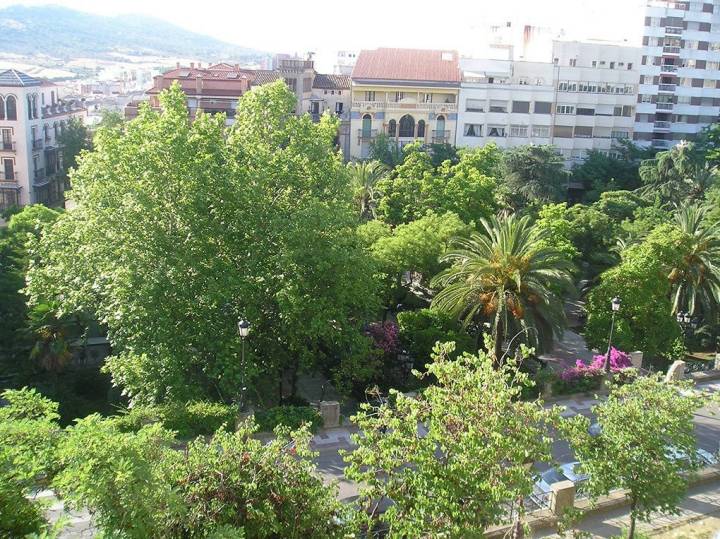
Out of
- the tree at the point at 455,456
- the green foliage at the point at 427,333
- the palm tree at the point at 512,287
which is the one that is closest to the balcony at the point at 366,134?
the green foliage at the point at 427,333

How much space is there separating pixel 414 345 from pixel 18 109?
145ft

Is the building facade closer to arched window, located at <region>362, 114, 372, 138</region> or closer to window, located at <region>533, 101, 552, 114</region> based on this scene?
arched window, located at <region>362, 114, 372, 138</region>

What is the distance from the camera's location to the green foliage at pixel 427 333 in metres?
26.6

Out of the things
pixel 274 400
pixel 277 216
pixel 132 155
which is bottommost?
pixel 274 400

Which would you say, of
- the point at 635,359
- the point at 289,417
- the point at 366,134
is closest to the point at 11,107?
the point at 366,134

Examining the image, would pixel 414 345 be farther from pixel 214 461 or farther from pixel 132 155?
pixel 214 461

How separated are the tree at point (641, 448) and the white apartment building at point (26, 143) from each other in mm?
53422

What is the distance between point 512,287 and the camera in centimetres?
2527

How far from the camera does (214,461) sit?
495 inches

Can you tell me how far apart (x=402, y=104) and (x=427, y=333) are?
38.6 meters

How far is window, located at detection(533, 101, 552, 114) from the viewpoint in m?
64.5

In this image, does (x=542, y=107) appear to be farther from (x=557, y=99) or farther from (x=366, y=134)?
(x=366, y=134)

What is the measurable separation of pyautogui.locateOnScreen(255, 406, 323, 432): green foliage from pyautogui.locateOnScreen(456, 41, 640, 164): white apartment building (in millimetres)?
45194

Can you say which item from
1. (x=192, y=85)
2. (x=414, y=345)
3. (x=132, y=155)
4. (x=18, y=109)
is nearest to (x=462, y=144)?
(x=192, y=85)
